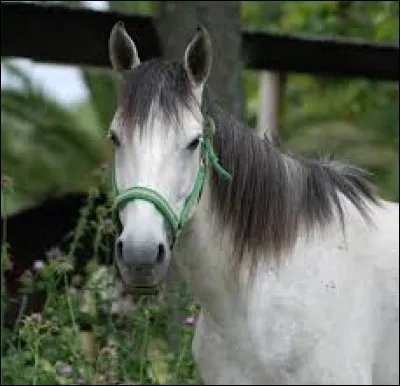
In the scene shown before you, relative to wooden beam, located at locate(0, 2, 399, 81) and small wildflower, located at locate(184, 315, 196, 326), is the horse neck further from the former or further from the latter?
wooden beam, located at locate(0, 2, 399, 81)

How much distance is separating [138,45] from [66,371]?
10.6 feet

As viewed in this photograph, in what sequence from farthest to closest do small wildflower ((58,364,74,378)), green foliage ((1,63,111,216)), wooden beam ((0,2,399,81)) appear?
green foliage ((1,63,111,216)) < wooden beam ((0,2,399,81)) < small wildflower ((58,364,74,378))

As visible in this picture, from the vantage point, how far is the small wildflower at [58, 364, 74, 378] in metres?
4.98

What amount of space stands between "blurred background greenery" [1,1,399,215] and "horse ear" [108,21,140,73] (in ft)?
20.8

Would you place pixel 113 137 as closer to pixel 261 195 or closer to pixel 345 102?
pixel 261 195

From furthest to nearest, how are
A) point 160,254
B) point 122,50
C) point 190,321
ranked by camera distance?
point 190,321
point 122,50
point 160,254

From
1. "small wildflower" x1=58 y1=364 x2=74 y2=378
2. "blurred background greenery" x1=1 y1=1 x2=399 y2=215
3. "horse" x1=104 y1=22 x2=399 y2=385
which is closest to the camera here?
"horse" x1=104 y1=22 x2=399 y2=385

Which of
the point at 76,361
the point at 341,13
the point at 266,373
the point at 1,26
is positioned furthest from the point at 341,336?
the point at 341,13

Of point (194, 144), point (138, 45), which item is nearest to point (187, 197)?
point (194, 144)

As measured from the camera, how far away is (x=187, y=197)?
395 cm

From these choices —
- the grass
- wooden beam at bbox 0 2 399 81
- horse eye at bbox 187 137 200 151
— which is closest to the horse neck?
horse eye at bbox 187 137 200 151

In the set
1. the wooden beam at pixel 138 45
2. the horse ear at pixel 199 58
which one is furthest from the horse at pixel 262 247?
the wooden beam at pixel 138 45

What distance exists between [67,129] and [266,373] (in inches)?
390

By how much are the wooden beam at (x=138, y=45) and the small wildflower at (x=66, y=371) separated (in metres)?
2.54
